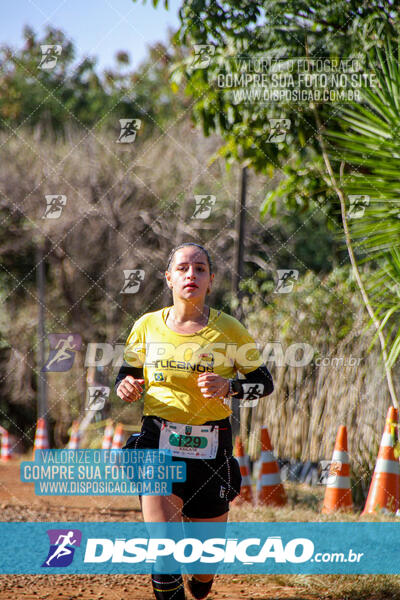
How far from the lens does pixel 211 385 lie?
10.1 ft

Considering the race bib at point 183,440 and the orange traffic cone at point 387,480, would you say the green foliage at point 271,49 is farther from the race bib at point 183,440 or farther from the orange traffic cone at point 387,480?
the race bib at point 183,440

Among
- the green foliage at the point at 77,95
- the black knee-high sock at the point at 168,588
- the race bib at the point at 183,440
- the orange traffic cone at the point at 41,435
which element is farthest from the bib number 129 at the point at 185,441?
the green foliage at the point at 77,95

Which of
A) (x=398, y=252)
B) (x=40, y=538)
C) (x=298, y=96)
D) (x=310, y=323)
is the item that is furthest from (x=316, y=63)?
(x=40, y=538)

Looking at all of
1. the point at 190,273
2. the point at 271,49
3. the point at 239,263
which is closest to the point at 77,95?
the point at 239,263

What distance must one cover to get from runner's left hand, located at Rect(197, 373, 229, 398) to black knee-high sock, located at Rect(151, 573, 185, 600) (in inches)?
31.6

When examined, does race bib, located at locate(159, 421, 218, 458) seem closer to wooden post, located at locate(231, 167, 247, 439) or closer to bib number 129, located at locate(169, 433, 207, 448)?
bib number 129, located at locate(169, 433, 207, 448)

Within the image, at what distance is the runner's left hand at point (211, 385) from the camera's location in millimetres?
3062

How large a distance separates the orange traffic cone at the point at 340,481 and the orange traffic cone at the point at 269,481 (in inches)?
24.6

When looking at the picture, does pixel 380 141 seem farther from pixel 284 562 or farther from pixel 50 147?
pixel 50 147

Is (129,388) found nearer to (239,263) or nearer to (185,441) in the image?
(185,441)

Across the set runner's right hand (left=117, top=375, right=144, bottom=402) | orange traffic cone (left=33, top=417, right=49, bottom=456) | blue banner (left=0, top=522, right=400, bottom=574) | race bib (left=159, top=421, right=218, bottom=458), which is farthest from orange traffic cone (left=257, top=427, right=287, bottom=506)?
orange traffic cone (left=33, top=417, right=49, bottom=456)

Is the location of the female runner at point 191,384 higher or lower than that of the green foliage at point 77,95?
lower

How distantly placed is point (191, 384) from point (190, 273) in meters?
0.49

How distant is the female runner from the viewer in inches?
124
